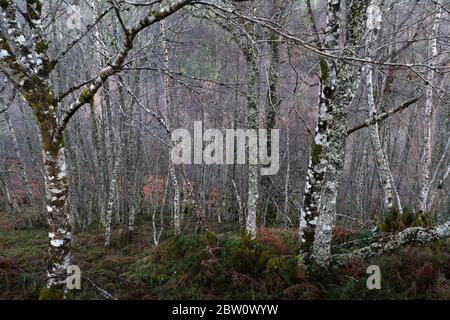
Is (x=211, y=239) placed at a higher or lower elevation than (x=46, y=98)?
lower

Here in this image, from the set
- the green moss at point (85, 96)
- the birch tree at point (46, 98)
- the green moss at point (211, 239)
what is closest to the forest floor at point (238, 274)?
the green moss at point (211, 239)

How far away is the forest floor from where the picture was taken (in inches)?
181

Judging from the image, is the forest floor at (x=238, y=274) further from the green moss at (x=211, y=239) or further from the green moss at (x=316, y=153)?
the green moss at (x=316, y=153)

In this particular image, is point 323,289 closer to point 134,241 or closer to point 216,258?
point 216,258

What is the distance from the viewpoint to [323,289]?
4.61 m

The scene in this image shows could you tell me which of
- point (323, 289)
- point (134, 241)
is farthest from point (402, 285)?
point (134, 241)

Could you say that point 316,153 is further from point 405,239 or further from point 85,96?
point 85,96

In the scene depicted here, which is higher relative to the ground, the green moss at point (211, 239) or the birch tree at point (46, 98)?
the birch tree at point (46, 98)

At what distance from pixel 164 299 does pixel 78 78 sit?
8527 mm

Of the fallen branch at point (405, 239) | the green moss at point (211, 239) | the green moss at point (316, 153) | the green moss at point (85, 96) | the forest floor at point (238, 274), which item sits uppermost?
the green moss at point (85, 96)

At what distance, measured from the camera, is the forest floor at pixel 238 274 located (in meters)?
4.61

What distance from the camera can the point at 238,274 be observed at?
523 centimetres

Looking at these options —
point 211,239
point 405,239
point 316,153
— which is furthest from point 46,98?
point 405,239

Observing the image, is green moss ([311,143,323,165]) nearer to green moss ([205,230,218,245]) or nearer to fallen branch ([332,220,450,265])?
fallen branch ([332,220,450,265])
